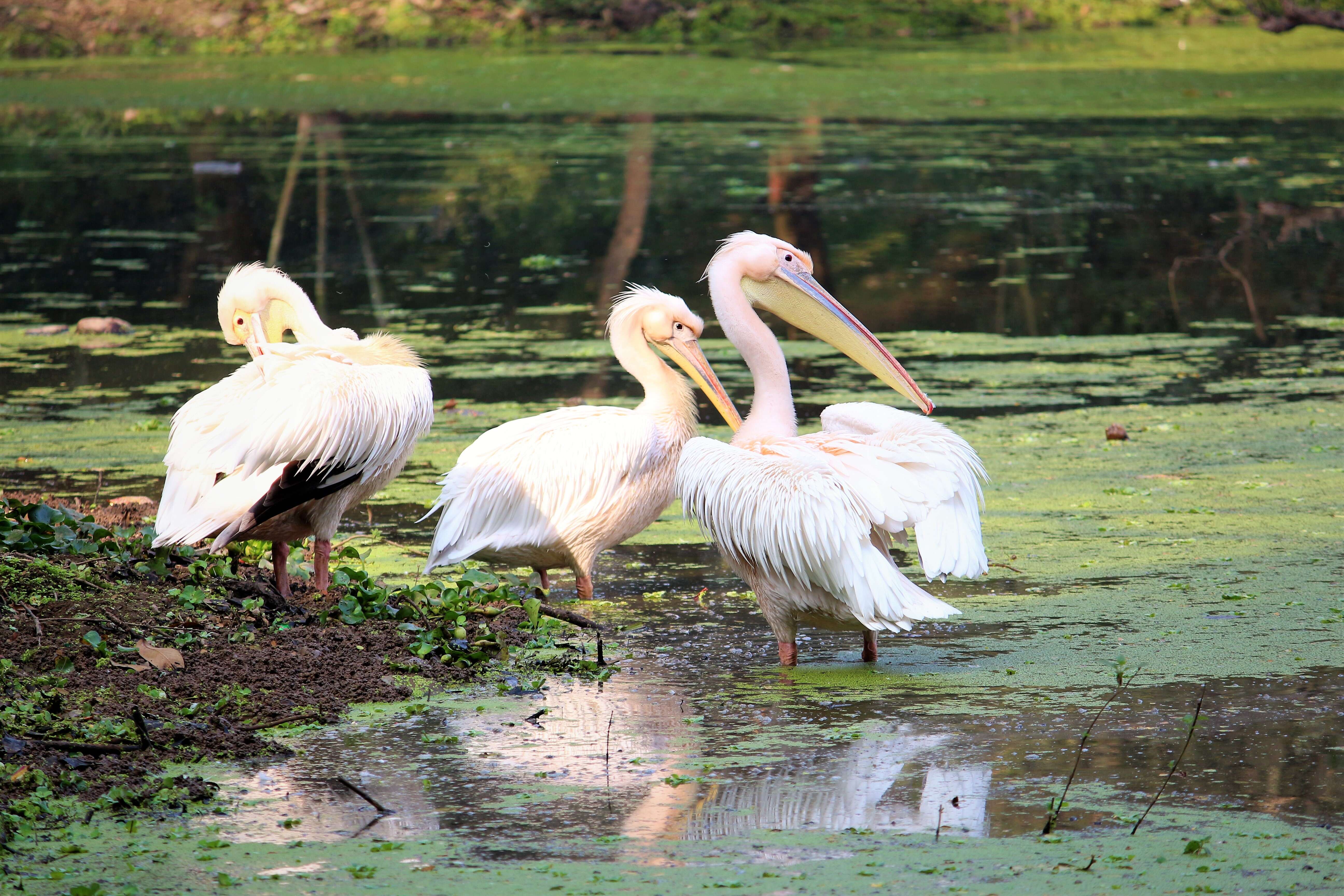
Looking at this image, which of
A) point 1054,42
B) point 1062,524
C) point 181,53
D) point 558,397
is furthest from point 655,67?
point 1062,524

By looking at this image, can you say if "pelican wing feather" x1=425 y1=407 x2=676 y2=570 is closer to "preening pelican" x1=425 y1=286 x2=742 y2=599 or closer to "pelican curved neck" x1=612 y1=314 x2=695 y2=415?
"preening pelican" x1=425 y1=286 x2=742 y2=599

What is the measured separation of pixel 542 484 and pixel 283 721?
178 centimetres

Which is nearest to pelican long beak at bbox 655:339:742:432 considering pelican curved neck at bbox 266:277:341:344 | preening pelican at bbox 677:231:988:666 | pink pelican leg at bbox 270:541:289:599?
preening pelican at bbox 677:231:988:666

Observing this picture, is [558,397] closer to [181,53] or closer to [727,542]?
[727,542]

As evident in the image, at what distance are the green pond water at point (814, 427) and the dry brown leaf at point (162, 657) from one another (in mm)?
529

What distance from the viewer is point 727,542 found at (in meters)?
4.49

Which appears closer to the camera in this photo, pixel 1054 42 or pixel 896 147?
pixel 896 147

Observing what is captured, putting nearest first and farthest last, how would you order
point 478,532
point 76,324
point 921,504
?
point 921,504, point 478,532, point 76,324

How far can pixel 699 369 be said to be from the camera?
5.88 metres

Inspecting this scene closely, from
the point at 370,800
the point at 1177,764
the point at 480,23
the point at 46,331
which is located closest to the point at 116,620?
the point at 370,800

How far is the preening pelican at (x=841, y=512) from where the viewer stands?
165 inches

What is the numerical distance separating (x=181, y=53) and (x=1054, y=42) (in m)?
15.1

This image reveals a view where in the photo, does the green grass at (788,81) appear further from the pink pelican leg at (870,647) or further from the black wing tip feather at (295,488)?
the pink pelican leg at (870,647)

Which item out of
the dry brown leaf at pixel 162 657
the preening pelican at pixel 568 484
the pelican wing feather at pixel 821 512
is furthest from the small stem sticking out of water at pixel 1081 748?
the dry brown leaf at pixel 162 657
